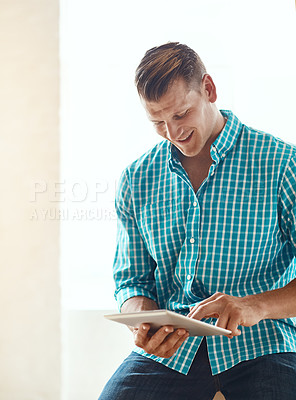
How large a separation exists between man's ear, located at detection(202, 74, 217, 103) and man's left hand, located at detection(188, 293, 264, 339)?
0.56 meters

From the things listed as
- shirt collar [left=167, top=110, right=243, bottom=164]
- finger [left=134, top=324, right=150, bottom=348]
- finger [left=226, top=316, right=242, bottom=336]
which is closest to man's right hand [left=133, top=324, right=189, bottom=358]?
finger [left=134, top=324, right=150, bottom=348]

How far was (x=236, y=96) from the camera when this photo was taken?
203cm

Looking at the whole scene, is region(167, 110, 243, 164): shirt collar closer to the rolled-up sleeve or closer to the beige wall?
the rolled-up sleeve

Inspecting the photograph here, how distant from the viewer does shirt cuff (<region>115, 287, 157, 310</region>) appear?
1.36 m

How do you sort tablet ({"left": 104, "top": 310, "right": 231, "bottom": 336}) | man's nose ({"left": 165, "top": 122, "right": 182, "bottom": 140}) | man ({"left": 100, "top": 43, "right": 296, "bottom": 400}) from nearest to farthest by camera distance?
tablet ({"left": 104, "top": 310, "right": 231, "bottom": 336}) → man ({"left": 100, "top": 43, "right": 296, "bottom": 400}) → man's nose ({"left": 165, "top": 122, "right": 182, "bottom": 140})

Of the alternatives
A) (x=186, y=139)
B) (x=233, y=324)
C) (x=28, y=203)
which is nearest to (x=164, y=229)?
(x=186, y=139)

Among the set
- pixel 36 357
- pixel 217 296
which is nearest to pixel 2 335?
pixel 36 357

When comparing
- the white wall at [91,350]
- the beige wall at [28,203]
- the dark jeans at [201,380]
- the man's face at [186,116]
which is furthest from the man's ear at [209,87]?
the white wall at [91,350]

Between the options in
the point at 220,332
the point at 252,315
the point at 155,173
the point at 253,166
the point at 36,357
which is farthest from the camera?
the point at 36,357

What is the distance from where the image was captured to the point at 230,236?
126cm

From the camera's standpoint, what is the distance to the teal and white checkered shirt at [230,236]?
122 centimetres

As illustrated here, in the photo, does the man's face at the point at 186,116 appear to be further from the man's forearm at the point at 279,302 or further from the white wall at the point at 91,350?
the white wall at the point at 91,350

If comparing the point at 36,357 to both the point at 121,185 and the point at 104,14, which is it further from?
the point at 104,14

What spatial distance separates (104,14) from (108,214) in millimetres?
900
